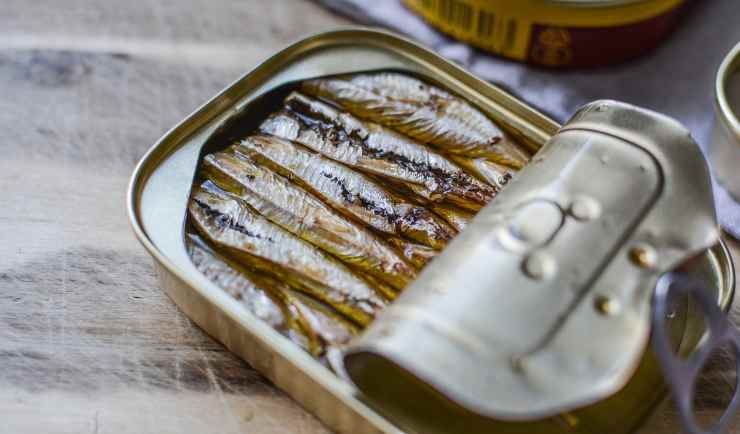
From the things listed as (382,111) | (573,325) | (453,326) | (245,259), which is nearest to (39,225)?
(245,259)

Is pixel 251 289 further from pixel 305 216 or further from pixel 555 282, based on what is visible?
pixel 555 282

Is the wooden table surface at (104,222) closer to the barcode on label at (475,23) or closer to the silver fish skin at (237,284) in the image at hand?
the silver fish skin at (237,284)

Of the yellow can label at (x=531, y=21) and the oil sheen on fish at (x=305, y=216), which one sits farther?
the yellow can label at (x=531, y=21)

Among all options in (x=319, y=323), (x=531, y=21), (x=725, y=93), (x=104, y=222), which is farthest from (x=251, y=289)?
(x=725, y=93)

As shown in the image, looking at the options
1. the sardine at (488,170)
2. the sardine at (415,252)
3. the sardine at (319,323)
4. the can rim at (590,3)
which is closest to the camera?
A: the sardine at (319,323)

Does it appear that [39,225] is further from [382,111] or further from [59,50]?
[382,111]

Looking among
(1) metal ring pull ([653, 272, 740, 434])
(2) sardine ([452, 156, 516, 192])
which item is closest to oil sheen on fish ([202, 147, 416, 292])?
(2) sardine ([452, 156, 516, 192])

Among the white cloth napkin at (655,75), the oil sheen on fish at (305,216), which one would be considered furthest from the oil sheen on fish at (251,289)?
the white cloth napkin at (655,75)
